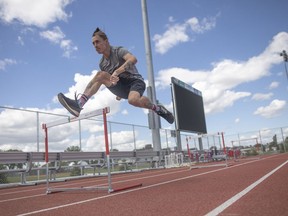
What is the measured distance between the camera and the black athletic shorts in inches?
211

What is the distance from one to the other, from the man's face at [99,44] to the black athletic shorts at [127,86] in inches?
22.9

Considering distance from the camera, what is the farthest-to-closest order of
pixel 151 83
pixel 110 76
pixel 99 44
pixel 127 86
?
pixel 151 83 → pixel 127 86 → pixel 99 44 → pixel 110 76

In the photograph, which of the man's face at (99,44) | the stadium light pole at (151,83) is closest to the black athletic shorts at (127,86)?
the man's face at (99,44)

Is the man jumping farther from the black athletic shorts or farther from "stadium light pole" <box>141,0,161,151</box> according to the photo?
"stadium light pole" <box>141,0,161,151</box>

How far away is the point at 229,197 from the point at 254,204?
536mm

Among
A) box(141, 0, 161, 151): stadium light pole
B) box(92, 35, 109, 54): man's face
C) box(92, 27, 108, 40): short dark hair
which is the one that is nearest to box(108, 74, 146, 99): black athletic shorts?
box(92, 35, 109, 54): man's face

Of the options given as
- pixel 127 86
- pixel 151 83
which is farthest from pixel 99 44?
pixel 151 83

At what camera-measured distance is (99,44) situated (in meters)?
5.36

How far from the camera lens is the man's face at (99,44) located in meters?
5.35

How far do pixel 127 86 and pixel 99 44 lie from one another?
2.92 ft

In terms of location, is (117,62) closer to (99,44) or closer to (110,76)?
(110,76)

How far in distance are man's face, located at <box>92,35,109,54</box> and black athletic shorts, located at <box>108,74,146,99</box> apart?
1.91 ft

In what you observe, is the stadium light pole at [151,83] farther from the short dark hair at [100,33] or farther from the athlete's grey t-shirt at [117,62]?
the short dark hair at [100,33]

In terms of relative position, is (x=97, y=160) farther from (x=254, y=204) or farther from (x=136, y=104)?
(x=254, y=204)
